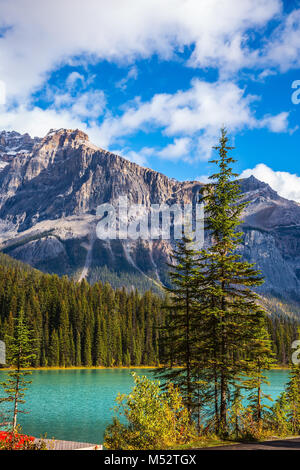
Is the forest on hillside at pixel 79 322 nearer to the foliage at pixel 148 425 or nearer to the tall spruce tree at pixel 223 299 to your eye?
the tall spruce tree at pixel 223 299

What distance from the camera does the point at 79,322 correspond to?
123562 mm

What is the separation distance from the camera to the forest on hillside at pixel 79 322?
11494cm

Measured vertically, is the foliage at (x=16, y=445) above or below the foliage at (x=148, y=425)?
A: below

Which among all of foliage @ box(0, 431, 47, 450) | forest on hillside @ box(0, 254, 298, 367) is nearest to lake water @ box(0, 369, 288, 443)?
foliage @ box(0, 431, 47, 450)

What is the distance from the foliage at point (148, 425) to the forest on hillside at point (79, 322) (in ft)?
304

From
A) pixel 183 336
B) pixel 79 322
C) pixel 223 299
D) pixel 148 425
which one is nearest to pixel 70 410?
pixel 183 336

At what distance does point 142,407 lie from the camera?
15.8 m

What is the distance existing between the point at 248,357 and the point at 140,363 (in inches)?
4518

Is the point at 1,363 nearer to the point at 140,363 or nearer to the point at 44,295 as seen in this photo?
the point at 44,295

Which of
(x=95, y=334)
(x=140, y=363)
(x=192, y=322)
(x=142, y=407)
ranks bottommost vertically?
(x=140, y=363)

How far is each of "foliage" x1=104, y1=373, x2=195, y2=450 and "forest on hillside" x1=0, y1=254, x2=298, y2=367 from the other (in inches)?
3647

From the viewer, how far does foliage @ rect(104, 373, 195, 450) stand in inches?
592

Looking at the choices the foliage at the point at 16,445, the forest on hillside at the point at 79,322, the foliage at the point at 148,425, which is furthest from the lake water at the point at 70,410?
the forest on hillside at the point at 79,322
